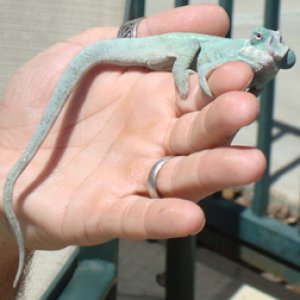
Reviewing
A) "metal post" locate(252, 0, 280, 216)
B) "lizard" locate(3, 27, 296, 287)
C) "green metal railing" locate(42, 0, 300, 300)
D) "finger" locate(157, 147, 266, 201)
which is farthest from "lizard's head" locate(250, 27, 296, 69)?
"metal post" locate(252, 0, 280, 216)

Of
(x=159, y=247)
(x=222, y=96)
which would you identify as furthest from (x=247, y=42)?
(x=159, y=247)

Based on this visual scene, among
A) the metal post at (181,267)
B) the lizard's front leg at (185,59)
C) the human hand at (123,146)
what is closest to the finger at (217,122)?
the human hand at (123,146)

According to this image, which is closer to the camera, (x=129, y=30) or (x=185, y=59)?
(x=185, y=59)

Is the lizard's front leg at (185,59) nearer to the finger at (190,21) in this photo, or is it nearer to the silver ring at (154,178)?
the finger at (190,21)

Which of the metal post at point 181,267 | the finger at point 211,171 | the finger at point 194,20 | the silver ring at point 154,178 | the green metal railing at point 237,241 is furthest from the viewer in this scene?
the metal post at point 181,267

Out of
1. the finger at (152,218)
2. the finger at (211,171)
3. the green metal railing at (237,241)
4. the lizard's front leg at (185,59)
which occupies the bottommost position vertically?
the green metal railing at (237,241)

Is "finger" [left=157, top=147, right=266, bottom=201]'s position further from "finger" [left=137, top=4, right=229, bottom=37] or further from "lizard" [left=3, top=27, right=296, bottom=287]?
"finger" [left=137, top=4, right=229, bottom=37]

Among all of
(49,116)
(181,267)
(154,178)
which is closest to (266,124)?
(181,267)

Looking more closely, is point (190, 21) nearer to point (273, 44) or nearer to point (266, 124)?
point (273, 44)

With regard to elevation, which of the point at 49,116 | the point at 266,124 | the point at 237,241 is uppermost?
the point at 49,116
